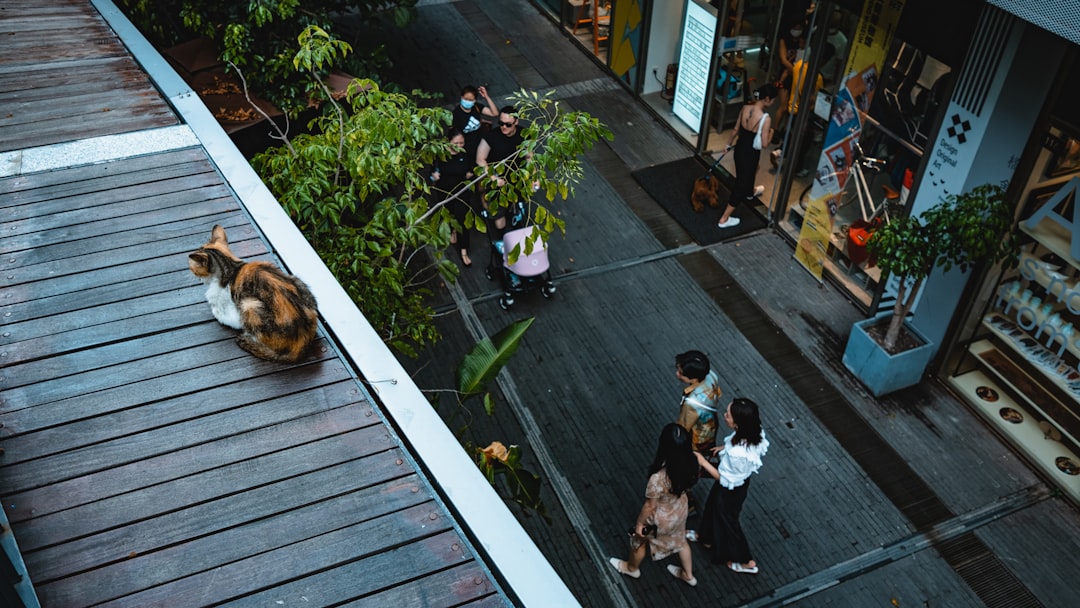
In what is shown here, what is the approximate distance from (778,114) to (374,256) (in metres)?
8.17

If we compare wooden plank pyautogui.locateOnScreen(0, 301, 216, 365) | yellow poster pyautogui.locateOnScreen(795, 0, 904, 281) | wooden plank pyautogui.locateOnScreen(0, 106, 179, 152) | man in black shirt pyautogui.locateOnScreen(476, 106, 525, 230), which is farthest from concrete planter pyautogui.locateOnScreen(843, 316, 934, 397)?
wooden plank pyautogui.locateOnScreen(0, 106, 179, 152)

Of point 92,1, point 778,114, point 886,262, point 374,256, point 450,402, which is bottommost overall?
point 450,402

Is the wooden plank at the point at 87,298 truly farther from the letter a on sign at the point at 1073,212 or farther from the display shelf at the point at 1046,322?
the display shelf at the point at 1046,322

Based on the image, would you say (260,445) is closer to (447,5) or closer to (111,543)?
(111,543)

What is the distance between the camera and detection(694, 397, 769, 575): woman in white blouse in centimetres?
661

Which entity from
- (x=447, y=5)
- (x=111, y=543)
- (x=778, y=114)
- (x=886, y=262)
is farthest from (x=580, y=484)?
(x=447, y=5)

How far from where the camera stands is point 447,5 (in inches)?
722

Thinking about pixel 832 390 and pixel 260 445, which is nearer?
pixel 260 445

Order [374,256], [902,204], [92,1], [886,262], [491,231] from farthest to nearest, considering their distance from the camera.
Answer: [491,231] < [902,204] < [92,1] < [886,262] < [374,256]

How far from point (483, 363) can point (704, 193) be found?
23.7ft

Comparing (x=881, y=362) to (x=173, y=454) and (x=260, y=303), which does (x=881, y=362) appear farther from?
(x=173, y=454)

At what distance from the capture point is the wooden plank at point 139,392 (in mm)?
4465

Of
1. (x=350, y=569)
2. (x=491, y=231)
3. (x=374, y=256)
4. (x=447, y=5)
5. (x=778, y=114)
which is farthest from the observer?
(x=447, y=5)

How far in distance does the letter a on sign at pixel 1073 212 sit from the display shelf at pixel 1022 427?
→ 2.03m
